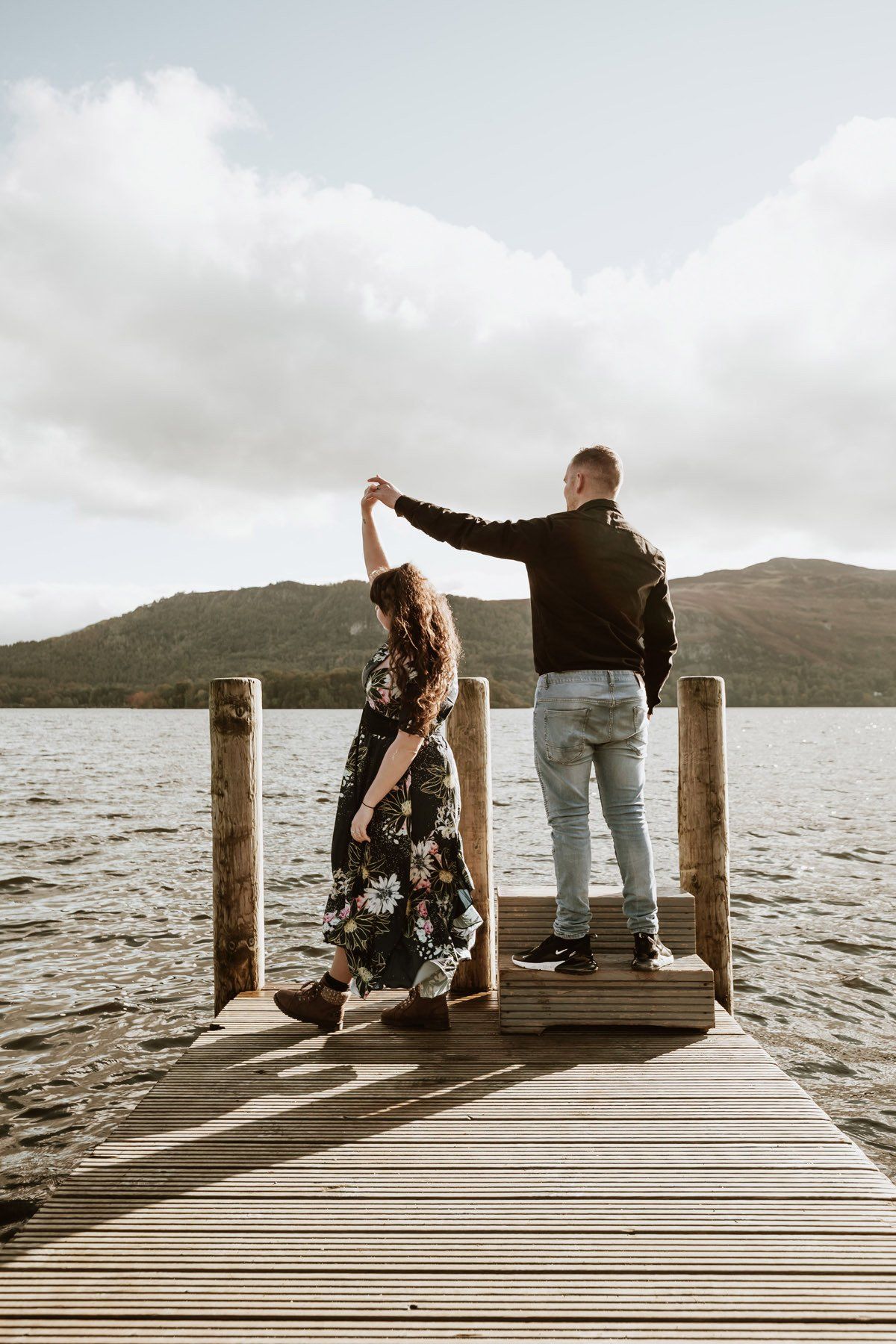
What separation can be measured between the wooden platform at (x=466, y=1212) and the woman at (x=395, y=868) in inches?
16.5

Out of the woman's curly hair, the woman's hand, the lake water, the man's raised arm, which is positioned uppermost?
the man's raised arm

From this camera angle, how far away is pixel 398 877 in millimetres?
4688

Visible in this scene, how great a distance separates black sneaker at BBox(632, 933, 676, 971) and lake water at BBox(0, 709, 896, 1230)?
8.13ft

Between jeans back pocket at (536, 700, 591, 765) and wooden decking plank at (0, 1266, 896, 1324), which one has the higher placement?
jeans back pocket at (536, 700, 591, 765)

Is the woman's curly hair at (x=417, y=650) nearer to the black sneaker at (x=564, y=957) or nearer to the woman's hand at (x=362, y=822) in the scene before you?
the woman's hand at (x=362, y=822)

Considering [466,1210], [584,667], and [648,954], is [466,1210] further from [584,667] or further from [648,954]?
[584,667]

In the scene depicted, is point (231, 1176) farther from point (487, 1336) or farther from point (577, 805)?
point (577, 805)

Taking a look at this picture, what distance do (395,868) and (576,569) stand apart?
1.76m

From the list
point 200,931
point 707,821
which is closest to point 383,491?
point 707,821

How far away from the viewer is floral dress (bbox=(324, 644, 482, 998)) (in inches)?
184

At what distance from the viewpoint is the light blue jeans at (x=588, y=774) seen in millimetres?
4500

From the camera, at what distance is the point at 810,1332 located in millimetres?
2465

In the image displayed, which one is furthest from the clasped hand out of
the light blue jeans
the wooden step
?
→ the wooden step

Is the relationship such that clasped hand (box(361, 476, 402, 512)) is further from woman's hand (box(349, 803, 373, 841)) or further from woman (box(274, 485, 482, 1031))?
woman's hand (box(349, 803, 373, 841))
